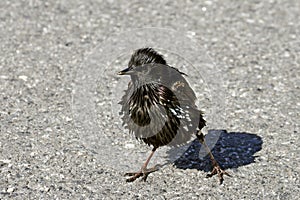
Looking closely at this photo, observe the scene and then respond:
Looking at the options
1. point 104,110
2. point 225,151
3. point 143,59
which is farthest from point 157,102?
point 104,110

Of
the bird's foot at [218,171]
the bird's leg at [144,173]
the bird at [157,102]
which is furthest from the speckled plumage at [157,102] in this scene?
the bird's foot at [218,171]

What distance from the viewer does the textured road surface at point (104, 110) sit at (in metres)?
5.38

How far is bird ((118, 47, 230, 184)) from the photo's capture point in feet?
16.8

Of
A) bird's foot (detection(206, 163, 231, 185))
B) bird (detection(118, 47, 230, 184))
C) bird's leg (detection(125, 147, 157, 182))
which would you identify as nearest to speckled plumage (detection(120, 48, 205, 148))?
Answer: bird (detection(118, 47, 230, 184))

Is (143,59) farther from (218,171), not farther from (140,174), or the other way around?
(218,171)

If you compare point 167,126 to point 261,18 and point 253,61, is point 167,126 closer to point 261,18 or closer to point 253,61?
point 253,61

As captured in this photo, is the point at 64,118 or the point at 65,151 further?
the point at 64,118

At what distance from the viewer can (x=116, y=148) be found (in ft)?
19.7

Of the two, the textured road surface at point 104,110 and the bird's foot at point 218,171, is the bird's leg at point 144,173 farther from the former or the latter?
the bird's foot at point 218,171

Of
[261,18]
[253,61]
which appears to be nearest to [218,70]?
[253,61]

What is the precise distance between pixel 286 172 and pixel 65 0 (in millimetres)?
4772

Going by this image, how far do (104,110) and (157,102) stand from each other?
1.68 metres

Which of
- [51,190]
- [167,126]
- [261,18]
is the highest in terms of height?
[261,18]

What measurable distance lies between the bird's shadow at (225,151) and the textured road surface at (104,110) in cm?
1
